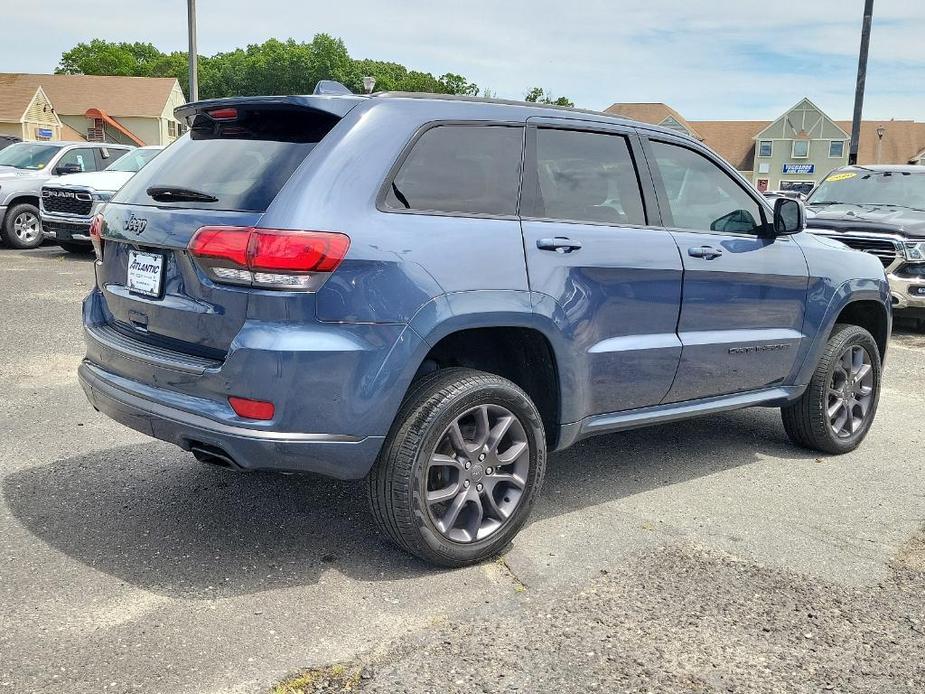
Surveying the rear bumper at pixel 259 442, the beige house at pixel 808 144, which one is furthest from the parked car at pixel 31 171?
the beige house at pixel 808 144

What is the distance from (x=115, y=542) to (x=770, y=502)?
3.11 meters

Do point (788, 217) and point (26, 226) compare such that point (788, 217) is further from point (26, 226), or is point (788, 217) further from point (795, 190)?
point (795, 190)

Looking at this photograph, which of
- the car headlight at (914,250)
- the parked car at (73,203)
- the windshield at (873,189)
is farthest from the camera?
the parked car at (73,203)

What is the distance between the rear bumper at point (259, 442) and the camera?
11.0 feet

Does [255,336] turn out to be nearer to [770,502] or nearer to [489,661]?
[489,661]

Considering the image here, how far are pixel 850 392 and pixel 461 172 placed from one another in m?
3.15

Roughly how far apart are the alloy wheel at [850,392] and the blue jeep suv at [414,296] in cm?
115

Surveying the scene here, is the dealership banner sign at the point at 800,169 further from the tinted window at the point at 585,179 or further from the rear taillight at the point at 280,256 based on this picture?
the rear taillight at the point at 280,256

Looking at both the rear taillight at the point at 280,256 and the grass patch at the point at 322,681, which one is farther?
the rear taillight at the point at 280,256

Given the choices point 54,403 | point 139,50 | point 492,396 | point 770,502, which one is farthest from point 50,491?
point 139,50

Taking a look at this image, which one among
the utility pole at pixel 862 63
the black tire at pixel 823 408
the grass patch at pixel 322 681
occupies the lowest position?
the grass patch at pixel 322 681

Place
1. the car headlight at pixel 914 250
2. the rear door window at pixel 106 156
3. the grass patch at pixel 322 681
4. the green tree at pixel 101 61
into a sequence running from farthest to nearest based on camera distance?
the green tree at pixel 101 61 → the rear door window at pixel 106 156 → the car headlight at pixel 914 250 → the grass patch at pixel 322 681

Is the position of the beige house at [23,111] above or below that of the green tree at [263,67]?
below

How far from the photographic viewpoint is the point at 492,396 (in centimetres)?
378
